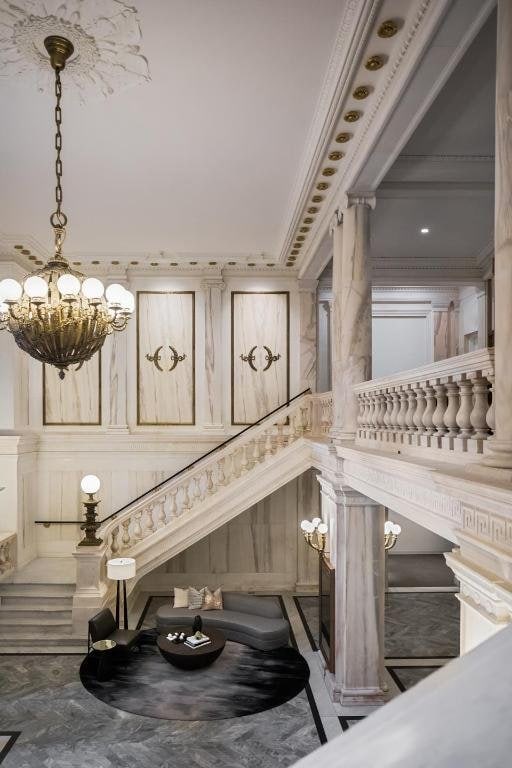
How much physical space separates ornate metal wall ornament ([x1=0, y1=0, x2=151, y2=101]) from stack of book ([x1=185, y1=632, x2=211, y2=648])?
23.6ft

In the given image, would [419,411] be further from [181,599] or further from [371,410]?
[181,599]

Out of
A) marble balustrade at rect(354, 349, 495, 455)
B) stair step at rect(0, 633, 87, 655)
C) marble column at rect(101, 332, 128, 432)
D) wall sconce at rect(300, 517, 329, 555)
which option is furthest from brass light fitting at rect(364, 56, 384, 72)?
stair step at rect(0, 633, 87, 655)

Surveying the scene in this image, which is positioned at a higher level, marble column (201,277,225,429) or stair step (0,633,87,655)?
marble column (201,277,225,429)

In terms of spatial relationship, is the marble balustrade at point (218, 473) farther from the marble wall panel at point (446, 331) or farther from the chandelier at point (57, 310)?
the chandelier at point (57, 310)

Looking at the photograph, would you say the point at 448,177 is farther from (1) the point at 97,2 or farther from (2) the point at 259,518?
(2) the point at 259,518

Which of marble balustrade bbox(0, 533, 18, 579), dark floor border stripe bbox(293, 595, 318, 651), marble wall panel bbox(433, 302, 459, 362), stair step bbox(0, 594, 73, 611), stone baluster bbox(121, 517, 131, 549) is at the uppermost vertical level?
marble wall panel bbox(433, 302, 459, 362)

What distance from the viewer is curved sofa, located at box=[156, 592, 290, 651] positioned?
9055 mm

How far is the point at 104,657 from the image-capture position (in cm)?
788

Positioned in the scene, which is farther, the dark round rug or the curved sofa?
the curved sofa

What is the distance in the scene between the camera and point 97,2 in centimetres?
439

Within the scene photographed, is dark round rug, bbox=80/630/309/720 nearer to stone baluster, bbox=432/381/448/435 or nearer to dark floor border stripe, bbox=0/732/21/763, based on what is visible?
dark floor border stripe, bbox=0/732/21/763

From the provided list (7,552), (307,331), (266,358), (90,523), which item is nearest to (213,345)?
(266,358)

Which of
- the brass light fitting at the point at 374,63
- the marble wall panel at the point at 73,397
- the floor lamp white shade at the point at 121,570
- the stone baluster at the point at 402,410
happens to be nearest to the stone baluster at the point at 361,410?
the stone baluster at the point at 402,410

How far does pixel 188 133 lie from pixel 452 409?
4485mm
